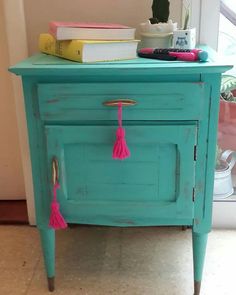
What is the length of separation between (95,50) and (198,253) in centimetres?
66

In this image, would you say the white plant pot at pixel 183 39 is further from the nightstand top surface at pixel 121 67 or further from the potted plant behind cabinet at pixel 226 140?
the potted plant behind cabinet at pixel 226 140

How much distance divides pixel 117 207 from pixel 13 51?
0.67 metres

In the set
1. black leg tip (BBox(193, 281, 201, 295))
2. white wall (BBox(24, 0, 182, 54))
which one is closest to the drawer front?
black leg tip (BBox(193, 281, 201, 295))

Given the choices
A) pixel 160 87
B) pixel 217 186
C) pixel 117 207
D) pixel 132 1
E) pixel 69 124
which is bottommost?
pixel 217 186

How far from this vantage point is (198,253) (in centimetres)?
115

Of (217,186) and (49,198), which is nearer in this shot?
→ (49,198)

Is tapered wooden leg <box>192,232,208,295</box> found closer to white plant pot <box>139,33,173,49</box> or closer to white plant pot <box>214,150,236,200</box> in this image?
white plant pot <box>214,150,236,200</box>

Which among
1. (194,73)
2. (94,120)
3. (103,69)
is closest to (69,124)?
(94,120)

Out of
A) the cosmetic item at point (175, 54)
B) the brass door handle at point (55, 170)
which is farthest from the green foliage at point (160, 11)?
the brass door handle at point (55, 170)

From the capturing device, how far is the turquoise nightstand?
3.18 feet

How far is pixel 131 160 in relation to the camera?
3.45 feet

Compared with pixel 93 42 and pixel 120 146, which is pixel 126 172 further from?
pixel 93 42

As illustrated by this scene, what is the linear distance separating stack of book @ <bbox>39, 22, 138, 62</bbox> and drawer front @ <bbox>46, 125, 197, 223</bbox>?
0.63 feet

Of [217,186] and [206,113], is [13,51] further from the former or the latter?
[217,186]
